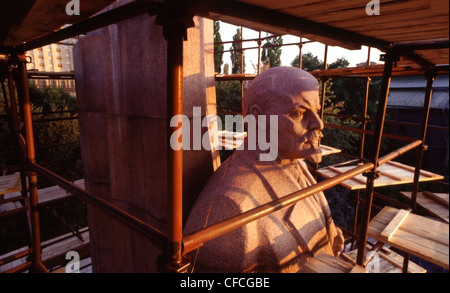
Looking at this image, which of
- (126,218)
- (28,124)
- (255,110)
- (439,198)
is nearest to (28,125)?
(28,124)

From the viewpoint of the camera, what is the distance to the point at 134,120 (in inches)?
140

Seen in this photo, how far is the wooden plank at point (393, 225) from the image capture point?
288 cm

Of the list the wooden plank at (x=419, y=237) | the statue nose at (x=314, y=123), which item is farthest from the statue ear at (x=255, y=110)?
the wooden plank at (x=419, y=237)

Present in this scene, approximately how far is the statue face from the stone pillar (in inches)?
40.4

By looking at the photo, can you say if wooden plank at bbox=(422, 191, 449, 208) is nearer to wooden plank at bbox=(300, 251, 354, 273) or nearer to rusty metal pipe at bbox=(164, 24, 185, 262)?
wooden plank at bbox=(300, 251, 354, 273)

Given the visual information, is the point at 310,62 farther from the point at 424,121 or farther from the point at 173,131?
the point at 173,131

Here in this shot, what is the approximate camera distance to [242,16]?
5.30ft

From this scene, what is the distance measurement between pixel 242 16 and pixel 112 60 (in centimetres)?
263

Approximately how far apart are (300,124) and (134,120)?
2067mm

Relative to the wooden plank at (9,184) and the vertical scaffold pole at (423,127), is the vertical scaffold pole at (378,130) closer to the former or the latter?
the vertical scaffold pole at (423,127)
